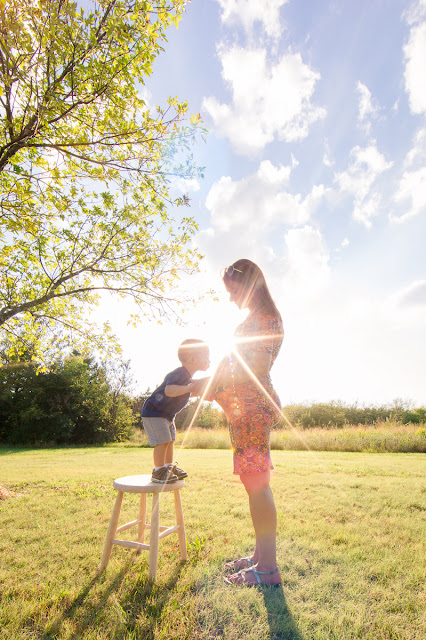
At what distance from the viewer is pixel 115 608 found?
2.35 meters

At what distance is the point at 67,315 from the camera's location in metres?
8.48

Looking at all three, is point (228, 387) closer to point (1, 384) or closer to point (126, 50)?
point (126, 50)

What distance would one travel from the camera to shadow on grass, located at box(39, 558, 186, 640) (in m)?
2.12

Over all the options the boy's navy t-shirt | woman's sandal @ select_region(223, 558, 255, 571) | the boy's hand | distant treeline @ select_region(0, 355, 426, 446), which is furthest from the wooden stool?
distant treeline @ select_region(0, 355, 426, 446)

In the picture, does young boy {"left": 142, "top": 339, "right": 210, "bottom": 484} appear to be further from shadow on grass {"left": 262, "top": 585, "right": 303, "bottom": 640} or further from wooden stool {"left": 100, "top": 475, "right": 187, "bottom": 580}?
shadow on grass {"left": 262, "top": 585, "right": 303, "bottom": 640}

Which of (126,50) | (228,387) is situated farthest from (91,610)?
(126,50)

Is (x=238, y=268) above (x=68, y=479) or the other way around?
above

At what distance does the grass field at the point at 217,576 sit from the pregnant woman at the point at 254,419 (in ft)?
0.77

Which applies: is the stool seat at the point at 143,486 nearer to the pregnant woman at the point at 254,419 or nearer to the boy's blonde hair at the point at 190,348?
the pregnant woman at the point at 254,419

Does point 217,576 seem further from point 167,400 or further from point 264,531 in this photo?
point 167,400

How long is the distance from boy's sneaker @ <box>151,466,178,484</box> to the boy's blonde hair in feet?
3.21

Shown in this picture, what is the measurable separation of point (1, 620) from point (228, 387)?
2.07m

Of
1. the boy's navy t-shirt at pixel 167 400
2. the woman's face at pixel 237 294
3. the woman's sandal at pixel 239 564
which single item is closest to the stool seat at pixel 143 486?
the boy's navy t-shirt at pixel 167 400

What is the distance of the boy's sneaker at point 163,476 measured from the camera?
2.91 metres
